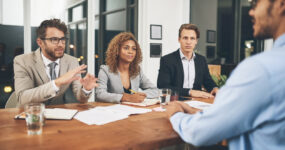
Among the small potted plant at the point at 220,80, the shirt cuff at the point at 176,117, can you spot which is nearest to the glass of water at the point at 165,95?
the shirt cuff at the point at 176,117

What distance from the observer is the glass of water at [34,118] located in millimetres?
1102

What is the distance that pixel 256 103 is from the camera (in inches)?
29.3

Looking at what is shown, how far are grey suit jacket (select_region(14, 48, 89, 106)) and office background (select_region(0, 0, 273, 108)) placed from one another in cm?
199

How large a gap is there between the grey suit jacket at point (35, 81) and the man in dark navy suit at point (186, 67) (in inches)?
42.1

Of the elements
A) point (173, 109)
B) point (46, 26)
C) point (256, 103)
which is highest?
point (46, 26)

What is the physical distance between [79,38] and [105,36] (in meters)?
0.83

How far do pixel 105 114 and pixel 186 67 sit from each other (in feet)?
5.56

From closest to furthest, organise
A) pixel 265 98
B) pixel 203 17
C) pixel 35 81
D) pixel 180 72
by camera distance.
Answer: pixel 265 98 → pixel 35 81 → pixel 180 72 → pixel 203 17

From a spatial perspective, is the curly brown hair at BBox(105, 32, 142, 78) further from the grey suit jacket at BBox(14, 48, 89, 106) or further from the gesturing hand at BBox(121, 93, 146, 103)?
the gesturing hand at BBox(121, 93, 146, 103)

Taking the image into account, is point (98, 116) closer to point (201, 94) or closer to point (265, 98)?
point (265, 98)

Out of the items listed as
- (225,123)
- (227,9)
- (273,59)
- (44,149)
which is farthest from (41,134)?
(227,9)

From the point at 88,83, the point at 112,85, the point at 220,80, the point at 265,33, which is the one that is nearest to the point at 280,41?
the point at 265,33

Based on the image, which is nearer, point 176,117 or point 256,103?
point 256,103

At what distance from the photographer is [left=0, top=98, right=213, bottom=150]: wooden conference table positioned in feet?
3.19
